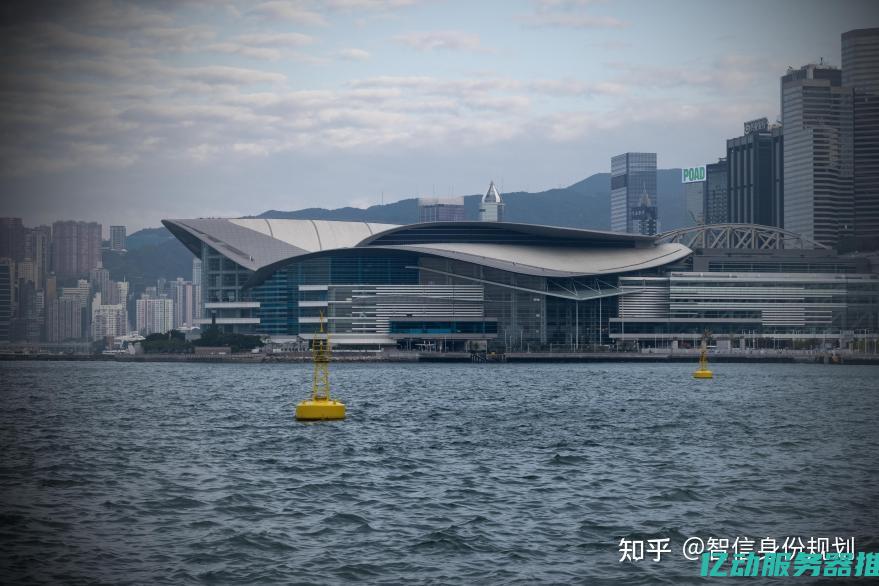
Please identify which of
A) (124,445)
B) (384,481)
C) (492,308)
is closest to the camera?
(384,481)

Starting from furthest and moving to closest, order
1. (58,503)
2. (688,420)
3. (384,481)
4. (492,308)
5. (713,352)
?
1. (492,308)
2. (713,352)
3. (688,420)
4. (384,481)
5. (58,503)

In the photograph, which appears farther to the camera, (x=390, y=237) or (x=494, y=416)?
(x=390, y=237)

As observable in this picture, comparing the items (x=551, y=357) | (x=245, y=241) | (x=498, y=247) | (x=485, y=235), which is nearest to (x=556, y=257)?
(x=498, y=247)

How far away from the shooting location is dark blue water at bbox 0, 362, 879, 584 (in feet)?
87.0

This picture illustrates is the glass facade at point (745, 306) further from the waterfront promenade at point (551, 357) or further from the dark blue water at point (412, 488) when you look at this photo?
the dark blue water at point (412, 488)

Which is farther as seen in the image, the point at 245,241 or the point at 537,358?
the point at 245,241

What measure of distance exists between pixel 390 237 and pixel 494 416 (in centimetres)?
12803

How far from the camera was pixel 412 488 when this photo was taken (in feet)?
119

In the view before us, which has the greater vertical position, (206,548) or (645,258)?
(645,258)

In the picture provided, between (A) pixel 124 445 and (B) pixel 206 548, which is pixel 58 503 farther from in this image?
(A) pixel 124 445

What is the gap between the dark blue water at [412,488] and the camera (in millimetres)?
26531

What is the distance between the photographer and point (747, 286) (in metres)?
184

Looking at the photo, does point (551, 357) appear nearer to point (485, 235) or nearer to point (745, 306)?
point (485, 235)

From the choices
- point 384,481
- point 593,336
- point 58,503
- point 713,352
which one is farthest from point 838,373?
point 58,503
